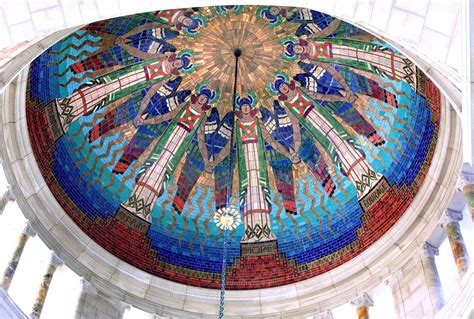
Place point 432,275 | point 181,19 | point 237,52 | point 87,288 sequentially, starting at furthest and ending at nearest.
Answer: point 237,52
point 181,19
point 87,288
point 432,275

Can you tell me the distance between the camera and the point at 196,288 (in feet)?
47.5

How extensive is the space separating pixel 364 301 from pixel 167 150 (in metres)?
6.23

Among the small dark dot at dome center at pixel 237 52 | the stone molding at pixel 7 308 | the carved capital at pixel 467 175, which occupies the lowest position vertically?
the stone molding at pixel 7 308

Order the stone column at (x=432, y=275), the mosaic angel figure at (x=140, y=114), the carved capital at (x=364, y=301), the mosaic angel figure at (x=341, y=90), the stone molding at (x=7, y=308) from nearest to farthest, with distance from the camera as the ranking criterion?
the stone molding at (x=7, y=308) < the stone column at (x=432, y=275) < the carved capital at (x=364, y=301) < the mosaic angel figure at (x=341, y=90) < the mosaic angel figure at (x=140, y=114)

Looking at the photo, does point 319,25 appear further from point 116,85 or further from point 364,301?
point 364,301

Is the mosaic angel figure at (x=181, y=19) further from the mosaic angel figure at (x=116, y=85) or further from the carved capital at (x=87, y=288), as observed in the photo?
the carved capital at (x=87, y=288)

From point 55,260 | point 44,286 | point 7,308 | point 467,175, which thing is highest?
point 467,175

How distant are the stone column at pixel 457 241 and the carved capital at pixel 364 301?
7.15 feet

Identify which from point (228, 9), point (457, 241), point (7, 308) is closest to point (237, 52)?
point (228, 9)

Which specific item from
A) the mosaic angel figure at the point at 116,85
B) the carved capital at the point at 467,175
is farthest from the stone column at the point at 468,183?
the mosaic angel figure at the point at 116,85

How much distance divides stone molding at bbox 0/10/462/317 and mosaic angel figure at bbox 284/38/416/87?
5.85 ft

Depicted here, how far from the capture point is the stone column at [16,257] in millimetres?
11180

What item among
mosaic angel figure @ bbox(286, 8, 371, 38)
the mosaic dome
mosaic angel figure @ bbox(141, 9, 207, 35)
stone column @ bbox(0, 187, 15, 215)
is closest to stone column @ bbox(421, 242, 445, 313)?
the mosaic dome

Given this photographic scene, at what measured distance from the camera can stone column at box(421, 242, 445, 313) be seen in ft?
37.5
